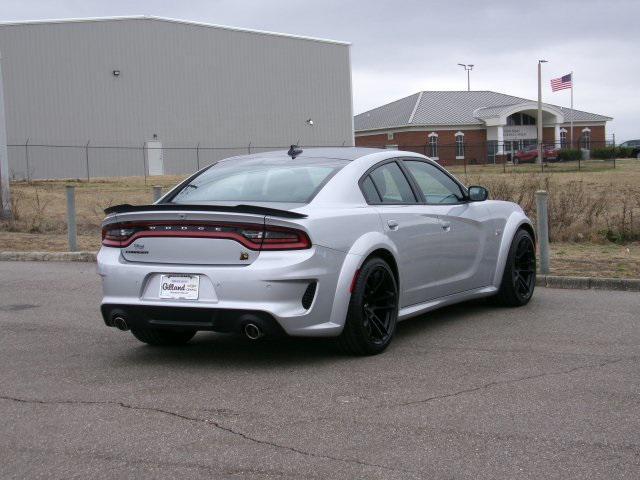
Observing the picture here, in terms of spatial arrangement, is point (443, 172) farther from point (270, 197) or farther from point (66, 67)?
point (66, 67)

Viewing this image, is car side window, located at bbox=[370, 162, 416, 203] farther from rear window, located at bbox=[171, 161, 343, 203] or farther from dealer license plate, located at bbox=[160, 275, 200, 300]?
dealer license plate, located at bbox=[160, 275, 200, 300]

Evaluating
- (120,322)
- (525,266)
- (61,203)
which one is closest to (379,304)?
(120,322)

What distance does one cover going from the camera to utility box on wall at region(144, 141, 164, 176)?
4969 centimetres

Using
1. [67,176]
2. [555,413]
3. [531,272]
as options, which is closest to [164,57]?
Result: [67,176]

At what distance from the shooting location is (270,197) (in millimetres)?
7145

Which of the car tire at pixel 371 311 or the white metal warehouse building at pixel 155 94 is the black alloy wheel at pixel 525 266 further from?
the white metal warehouse building at pixel 155 94

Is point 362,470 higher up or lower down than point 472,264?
lower down

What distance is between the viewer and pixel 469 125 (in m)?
72.4

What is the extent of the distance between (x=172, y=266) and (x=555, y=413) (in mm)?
2742

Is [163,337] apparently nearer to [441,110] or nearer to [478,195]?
[478,195]

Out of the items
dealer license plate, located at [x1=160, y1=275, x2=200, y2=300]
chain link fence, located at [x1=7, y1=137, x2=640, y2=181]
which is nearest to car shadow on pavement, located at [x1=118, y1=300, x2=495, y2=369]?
dealer license plate, located at [x1=160, y1=275, x2=200, y2=300]

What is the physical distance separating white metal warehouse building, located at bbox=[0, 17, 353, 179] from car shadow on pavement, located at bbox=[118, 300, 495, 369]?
127 ft

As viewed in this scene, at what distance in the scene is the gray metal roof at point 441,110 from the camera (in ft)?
235

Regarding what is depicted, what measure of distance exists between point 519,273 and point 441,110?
65.1m
